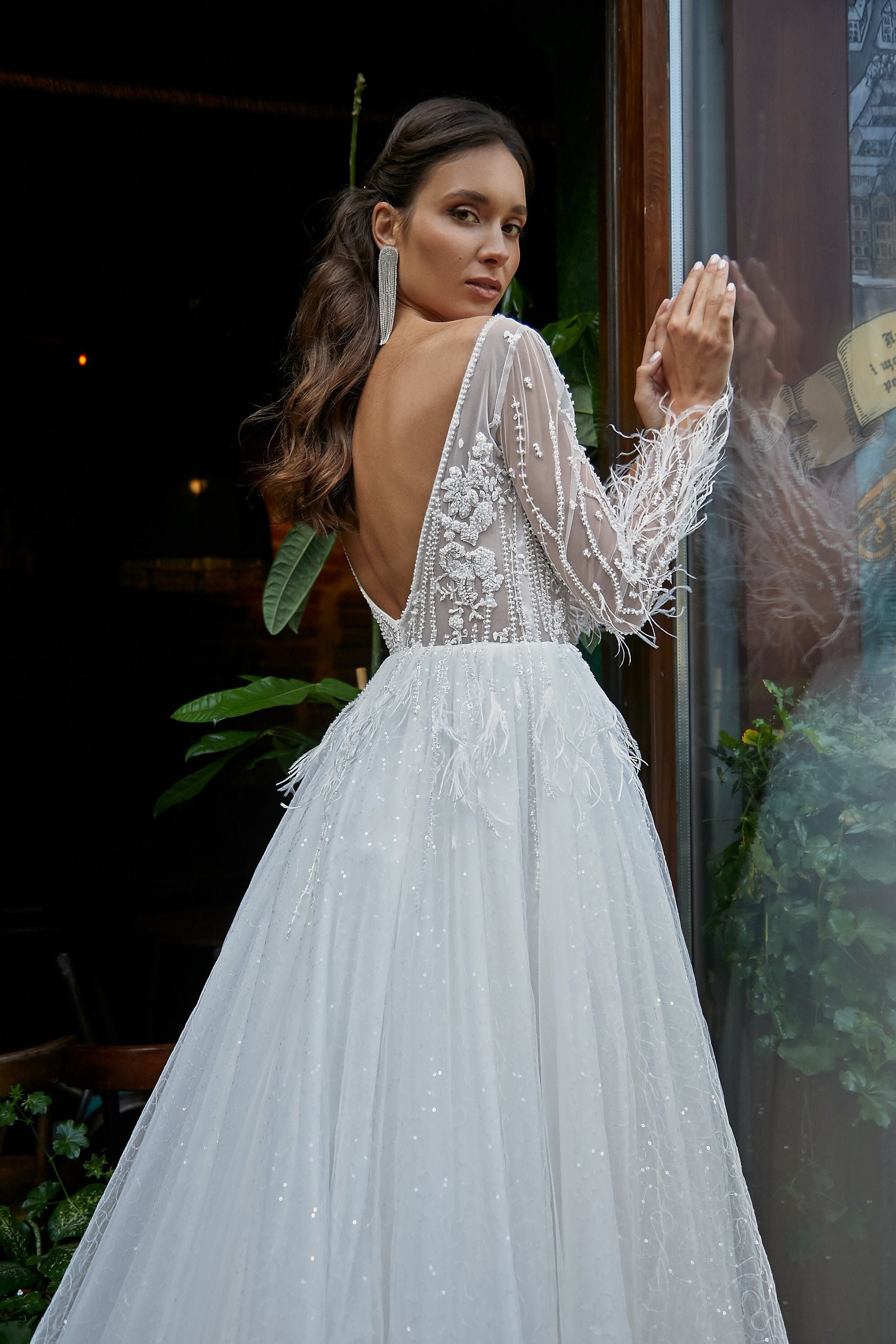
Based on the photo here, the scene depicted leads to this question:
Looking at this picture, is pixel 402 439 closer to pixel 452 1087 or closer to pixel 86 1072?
pixel 452 1087

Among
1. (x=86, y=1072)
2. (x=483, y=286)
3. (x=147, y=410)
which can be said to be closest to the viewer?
(x=483, y=286)

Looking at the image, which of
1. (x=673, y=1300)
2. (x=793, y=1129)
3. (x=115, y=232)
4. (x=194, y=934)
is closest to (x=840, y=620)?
(x=793, y=1129)

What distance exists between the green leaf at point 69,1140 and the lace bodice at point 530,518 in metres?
1.28

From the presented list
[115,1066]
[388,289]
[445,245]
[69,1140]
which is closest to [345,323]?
[388,289]

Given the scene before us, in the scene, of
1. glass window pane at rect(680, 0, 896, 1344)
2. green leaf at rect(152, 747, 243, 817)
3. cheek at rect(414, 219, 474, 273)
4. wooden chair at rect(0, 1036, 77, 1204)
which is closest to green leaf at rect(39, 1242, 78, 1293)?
wooden chair at rect(0, 1036, 77, 1204)

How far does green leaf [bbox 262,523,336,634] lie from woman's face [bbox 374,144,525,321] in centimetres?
103

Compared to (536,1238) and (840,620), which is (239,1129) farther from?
(840,620)

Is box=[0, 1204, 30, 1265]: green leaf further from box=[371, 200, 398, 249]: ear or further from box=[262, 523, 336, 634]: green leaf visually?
box=[371, 200, 398, 249]: ear

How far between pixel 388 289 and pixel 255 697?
3.43 feet

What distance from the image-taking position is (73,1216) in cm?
188

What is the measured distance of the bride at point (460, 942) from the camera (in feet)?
3.35

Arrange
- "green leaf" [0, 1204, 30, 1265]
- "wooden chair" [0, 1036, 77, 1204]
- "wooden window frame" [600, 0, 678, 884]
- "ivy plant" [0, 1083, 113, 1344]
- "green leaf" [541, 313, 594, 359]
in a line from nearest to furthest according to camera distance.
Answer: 1. "wooden window frame" [600, 0, 678, 884]
2. "ivy plant" [0, 1083, 113, 1344]
3. "green leaf" [0, 1204, 30, 1265]
4. "wooden chair" [0, 1036, 77, 1204]
5. "green leaf" [541, 313, 594, 359]

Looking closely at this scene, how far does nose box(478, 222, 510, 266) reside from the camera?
1.45 meters

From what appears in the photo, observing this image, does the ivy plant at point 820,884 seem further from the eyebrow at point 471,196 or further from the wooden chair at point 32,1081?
the wooden chair at point 32,1081
